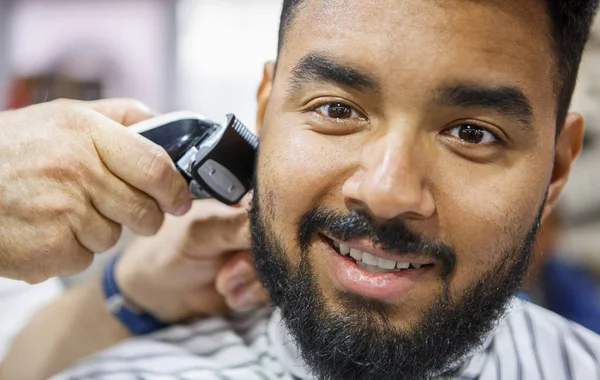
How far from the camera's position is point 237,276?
1461 mm

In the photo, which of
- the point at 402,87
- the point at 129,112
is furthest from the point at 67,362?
the point at 402,87

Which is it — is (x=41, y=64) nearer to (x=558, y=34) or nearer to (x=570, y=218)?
(x=570, y=218)

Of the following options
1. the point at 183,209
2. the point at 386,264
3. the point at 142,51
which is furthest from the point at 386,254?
the point at 142,51

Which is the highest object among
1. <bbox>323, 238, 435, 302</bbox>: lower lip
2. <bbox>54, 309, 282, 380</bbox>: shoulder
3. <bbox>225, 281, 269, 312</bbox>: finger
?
<bbox>323, 238, 435, 302</bbox>: lower lip

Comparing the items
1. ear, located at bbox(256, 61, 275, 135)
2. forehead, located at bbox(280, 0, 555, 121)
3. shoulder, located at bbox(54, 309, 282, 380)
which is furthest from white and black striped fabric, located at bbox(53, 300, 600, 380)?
forehead, located at bbox(280, 0, 555, 121)

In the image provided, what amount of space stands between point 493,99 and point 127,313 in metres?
0.96

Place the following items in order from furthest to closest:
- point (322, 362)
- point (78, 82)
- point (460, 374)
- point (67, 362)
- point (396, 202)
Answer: point (78, 82)
point (67, 362)
point (460, 374)
point (322, 362)
point (396, 202)

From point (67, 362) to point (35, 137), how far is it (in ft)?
2.23

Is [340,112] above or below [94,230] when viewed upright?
above

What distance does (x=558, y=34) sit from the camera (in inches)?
45.4

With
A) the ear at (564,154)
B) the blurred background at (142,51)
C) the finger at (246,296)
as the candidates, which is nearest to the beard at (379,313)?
the ear at (564,154)

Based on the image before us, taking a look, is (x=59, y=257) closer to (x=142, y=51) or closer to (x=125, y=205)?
(x=125, y=205)

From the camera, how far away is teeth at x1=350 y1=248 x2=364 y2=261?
110 centimetres

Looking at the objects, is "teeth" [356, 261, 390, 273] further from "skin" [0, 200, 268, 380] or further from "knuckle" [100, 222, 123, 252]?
"knuckle" [100, 222, 123, 252]
